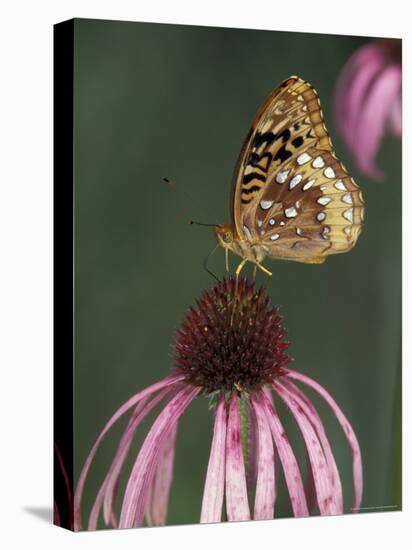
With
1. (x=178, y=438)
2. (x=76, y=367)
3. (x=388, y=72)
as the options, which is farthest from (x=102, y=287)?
(x=388, y=72)

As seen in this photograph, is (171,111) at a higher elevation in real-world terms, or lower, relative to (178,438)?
higher

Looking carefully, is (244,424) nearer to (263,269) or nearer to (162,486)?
(162,486)

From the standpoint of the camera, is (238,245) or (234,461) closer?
(234,461)

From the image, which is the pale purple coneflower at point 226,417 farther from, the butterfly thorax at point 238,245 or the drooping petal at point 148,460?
the butterfly thorax at point 238,245

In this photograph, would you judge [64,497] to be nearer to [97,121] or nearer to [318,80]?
[97,121]

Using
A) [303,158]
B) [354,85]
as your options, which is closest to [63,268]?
[303,158]

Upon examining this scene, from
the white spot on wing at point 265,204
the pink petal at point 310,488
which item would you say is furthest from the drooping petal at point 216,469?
the white spot on wing at point 265,204
